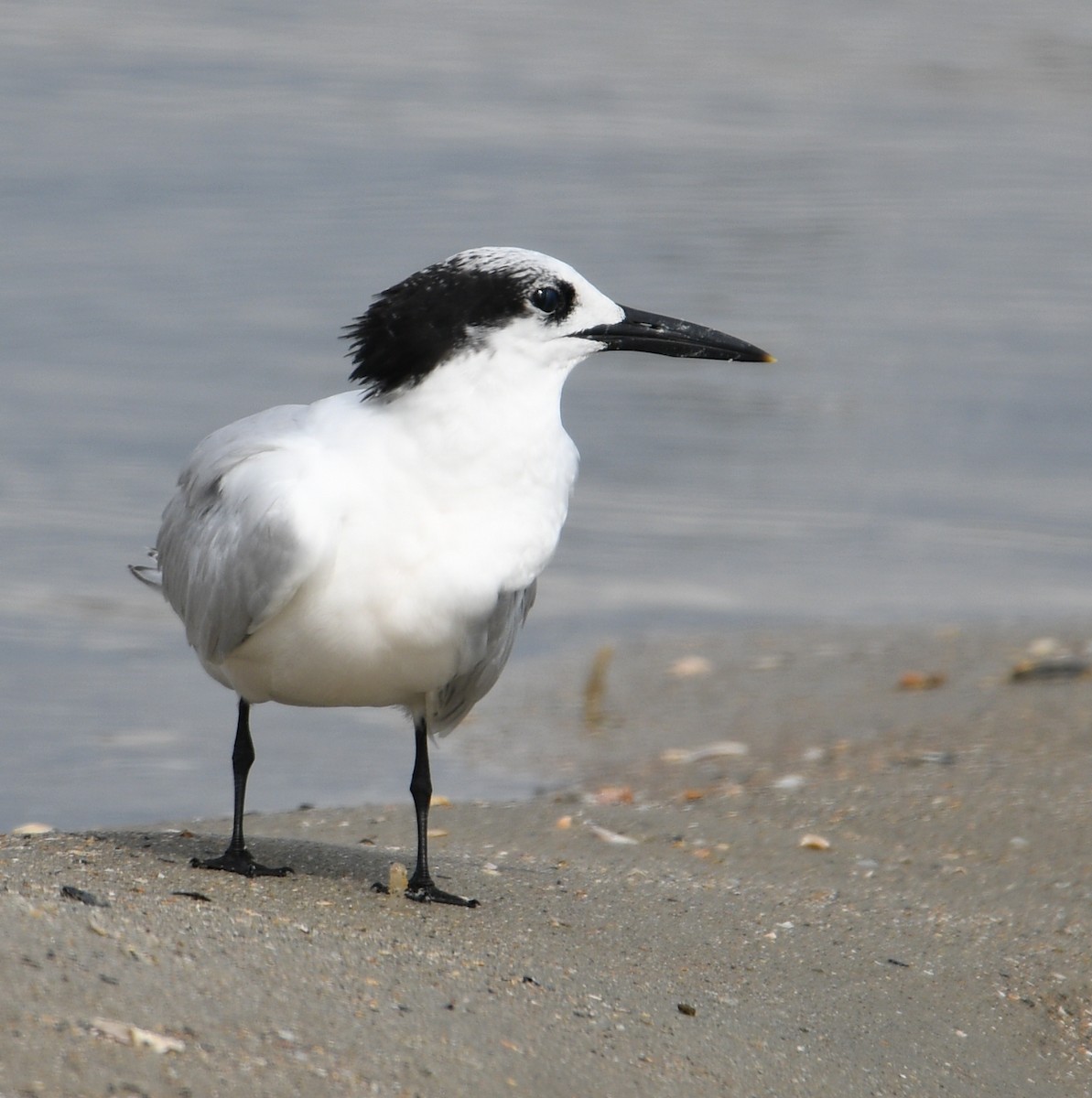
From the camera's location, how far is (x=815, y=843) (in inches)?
205

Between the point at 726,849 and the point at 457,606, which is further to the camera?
the point at 726,849

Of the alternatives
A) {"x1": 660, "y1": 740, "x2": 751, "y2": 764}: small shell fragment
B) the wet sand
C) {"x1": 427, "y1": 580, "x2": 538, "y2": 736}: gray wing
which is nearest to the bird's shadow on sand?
the wet sand

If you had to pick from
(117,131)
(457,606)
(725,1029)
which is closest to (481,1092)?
(725,1029)

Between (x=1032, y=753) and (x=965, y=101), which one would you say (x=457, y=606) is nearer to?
(x=1032, y=753)

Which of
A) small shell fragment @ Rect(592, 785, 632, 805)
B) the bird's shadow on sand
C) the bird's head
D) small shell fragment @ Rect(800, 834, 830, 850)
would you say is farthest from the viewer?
small shell fragment @ Rect(592, 785, 632, 805)

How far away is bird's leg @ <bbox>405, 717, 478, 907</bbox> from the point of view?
416 centimetres

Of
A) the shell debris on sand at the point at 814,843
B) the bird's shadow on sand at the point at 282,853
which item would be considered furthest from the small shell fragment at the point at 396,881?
the shell debris on sand at the point at 814,843

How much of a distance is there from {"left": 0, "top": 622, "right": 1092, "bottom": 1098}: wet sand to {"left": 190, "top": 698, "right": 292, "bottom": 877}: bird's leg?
77 mm

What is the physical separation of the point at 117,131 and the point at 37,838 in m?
11.5

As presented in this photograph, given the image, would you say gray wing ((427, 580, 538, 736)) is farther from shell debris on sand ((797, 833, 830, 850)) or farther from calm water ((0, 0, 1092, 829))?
calm water ((0, 0, 1092, 829))

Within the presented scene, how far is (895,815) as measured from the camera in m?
5.38

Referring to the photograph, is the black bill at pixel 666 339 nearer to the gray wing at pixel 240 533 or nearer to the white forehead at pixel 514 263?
the white forehead at pixel 514 263

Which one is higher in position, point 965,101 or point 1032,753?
point 965,101

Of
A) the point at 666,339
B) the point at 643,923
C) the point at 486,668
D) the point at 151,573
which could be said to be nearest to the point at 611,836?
the point at 643,923
